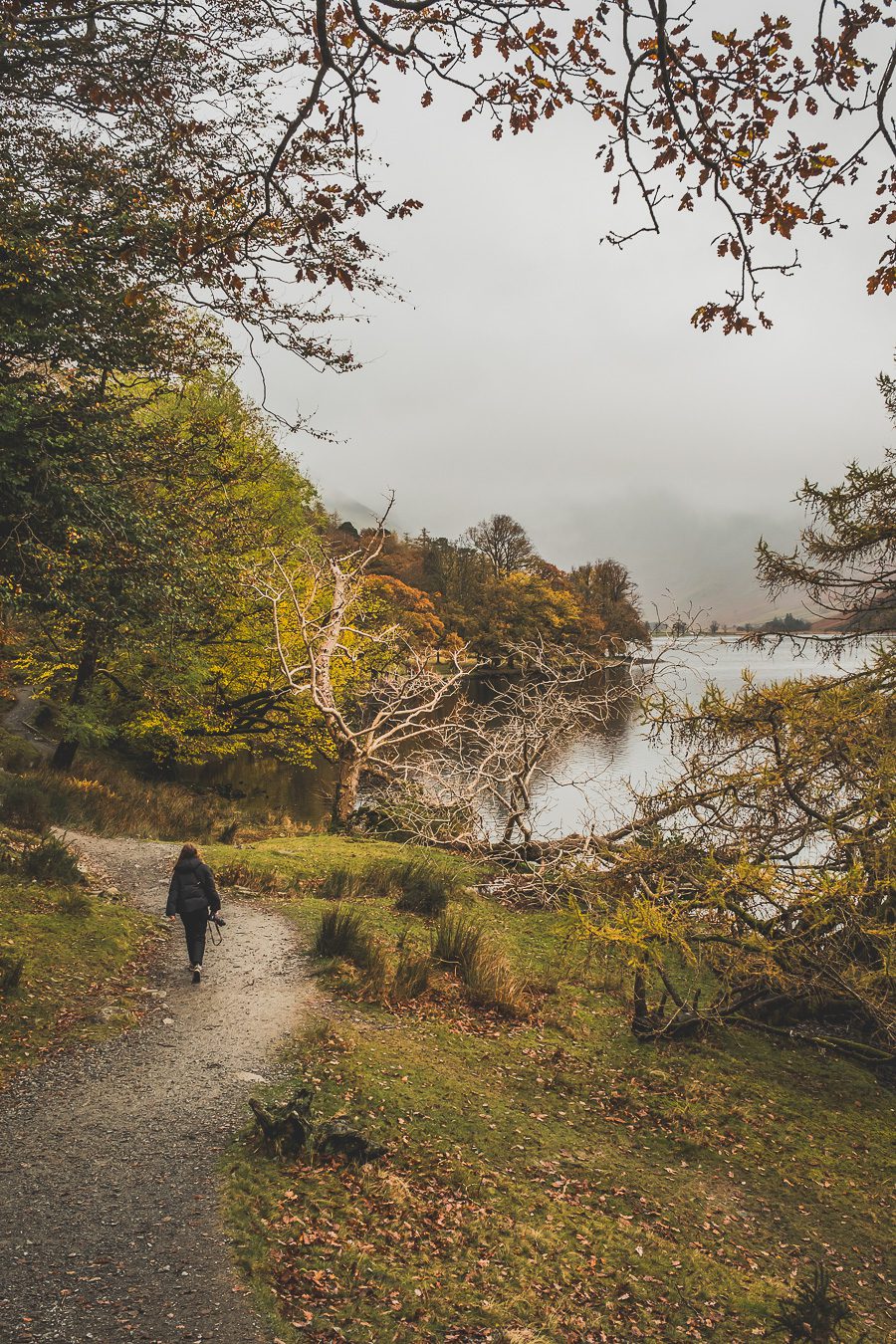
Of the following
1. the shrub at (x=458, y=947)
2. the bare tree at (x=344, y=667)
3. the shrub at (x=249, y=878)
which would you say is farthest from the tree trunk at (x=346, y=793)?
the shrub at (x=458, y=947)

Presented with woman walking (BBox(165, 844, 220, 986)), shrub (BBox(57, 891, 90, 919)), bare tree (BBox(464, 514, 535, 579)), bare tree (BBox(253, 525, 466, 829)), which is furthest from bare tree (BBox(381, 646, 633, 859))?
bare tree (BBox(464, 514, 535, 579))

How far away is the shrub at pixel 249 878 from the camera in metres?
12.6

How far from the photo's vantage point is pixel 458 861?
17109mm

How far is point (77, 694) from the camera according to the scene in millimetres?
17656

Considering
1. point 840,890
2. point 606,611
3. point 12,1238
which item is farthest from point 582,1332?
point 606,611

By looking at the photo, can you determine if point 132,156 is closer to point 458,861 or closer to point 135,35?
point 135,35

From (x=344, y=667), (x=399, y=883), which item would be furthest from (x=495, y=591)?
(x=399, y=883)

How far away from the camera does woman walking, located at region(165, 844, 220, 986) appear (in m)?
8.59

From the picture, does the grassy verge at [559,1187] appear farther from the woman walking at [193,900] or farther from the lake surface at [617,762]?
the lake surface at [617,762]

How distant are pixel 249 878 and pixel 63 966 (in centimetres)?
496

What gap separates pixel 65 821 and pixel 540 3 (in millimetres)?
14741

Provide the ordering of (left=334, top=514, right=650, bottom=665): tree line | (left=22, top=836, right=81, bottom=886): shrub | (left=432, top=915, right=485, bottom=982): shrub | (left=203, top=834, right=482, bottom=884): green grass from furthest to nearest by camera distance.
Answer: (left=334, top=514, right=650, bottom=665): tree line → (left=203, top=834, right=482, bottom=884): green grass → (left=432, top=915, right=485, bottom=982): shrub → (left=22, top=836, right=81, bottom=886): shrub

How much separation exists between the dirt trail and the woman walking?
0.39 m

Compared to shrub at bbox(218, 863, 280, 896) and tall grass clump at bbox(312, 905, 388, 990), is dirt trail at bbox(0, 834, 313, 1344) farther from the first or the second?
shrub at bbox(218, 863, 280, 896)
